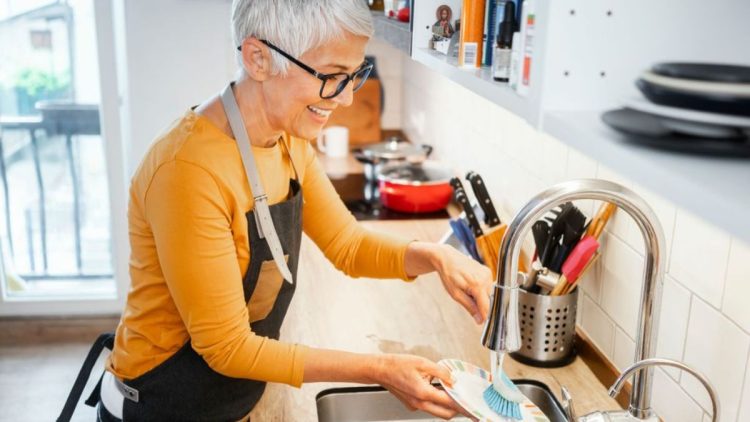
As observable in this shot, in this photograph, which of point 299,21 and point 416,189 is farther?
point 416,189

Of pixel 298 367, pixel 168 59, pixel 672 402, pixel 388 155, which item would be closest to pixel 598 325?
pixel 672 402

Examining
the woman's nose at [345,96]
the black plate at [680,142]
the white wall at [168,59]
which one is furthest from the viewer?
the white wall at [168,59]

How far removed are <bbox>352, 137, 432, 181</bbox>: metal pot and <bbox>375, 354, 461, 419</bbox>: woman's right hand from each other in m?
1.60

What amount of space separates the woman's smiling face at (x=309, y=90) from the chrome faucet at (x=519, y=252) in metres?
0.47

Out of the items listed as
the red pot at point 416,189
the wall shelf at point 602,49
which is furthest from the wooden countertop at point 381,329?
the wall shelf at point 602,49

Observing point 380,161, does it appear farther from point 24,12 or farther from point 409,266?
point 24,12

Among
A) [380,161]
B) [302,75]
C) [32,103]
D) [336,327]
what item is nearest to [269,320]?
[336,327]

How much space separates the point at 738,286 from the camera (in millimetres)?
1139

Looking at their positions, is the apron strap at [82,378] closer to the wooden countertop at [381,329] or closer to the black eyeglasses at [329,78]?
the wooden countertop at [381,329]

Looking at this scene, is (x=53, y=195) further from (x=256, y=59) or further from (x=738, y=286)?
(x=738, y=286)

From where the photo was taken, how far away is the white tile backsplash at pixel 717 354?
115cm

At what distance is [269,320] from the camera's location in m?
1.51

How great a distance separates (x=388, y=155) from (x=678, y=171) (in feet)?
7.54

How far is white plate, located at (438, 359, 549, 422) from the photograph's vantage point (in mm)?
1274
